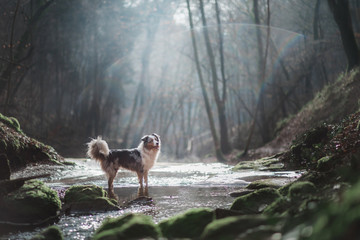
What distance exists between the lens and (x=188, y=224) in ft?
14.7

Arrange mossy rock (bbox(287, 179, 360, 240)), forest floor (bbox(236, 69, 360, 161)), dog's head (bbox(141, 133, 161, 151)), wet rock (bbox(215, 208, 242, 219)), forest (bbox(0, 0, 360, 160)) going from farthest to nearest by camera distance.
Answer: forest (bbox(0, 0, 360, 160)) → forest floor (bbox(236, 69, 360, 161)) → dog's head (bbox(141, 133, 161, 151)) → wet rock (bbox(215, 208, 242, 219)) → mossy rock (bbox(287, 179, 360, 240))

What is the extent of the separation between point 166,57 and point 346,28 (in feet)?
85.2

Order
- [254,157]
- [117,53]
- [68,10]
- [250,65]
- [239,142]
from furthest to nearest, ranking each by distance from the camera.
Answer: [250,65] < [117,53] < [239,142] < [68,10] < [254,157]

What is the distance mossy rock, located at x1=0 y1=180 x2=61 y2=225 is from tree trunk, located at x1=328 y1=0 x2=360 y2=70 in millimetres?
16131

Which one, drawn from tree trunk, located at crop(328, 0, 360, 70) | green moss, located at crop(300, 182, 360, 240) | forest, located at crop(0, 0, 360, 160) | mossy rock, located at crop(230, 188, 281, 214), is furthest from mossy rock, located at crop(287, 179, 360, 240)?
forest, located at crop(0, 0, 360, 160)

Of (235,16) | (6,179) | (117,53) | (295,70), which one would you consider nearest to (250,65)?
(235,16)

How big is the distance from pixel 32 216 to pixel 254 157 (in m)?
15.8

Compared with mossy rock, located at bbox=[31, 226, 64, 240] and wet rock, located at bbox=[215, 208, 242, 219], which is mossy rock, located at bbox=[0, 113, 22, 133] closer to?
mossy rock, located at bbox=[31, 226, 64, 240]

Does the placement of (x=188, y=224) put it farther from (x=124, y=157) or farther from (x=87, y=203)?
(x=124, y=157)

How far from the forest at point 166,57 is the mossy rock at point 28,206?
48.5 feet

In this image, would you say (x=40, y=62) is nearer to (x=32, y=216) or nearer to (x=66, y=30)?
(x=66, y=30)

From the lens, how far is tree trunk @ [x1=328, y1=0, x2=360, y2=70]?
17.1 metres

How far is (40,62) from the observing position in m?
30.9

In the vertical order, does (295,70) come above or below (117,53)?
below
